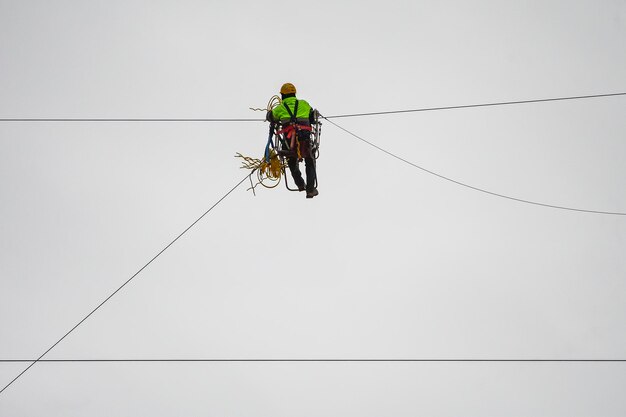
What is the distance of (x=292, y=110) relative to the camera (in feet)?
28.3

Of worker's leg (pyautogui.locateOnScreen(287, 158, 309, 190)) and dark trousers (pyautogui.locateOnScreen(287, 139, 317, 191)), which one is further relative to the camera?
worker's leg (pyautogui.locateOnScreen(287, 158, 309, 190))

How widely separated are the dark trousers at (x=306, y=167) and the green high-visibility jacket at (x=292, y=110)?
0.97 feet

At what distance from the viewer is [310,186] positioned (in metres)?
8.88

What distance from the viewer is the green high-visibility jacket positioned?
8.60 metres

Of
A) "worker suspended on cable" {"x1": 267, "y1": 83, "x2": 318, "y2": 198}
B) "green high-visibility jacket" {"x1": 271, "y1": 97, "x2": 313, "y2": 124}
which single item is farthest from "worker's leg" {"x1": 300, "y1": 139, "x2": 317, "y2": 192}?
"green high-visibility jacket" {"x1": 271, "y1": 97, "x2": 313, "y2": 124}

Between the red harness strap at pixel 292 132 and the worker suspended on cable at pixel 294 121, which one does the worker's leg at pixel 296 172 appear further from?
the red harness strap at pixel 292 132

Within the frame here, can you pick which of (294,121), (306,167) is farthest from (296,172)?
(294,121)

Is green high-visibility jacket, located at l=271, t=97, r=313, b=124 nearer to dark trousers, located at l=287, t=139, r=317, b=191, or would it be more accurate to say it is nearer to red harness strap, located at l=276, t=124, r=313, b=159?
red harness strap, located at l=276, t=124, r=313, b=159

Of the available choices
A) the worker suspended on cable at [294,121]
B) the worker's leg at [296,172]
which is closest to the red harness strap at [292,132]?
the worker suspended on cable at [294,121]

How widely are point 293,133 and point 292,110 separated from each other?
298mm

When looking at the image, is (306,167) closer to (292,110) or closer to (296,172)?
(296,172)

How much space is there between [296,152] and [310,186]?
1.64 feet

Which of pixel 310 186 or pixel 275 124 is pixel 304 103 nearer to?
pixel 275 124

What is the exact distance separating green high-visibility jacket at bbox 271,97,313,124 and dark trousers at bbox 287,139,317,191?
0.29 m
